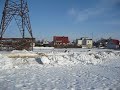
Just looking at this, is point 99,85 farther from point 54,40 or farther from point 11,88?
point 54,40

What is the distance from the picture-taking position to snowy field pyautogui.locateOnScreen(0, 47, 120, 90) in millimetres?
8597

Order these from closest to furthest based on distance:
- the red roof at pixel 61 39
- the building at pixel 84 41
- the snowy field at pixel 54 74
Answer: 1. the snowy field at pixel 54 74
2. the red roof at pixel 61 39
3. the building at pixel 84 41

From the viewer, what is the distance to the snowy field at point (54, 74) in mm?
8597

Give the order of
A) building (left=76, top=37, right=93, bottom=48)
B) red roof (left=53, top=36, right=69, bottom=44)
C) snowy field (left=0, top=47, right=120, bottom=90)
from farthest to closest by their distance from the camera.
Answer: building (left=76, top=37, right=93, bottom=48) → red roof (left=53, top=36, right=69, bottom=44) → snowy field (left=0, top=47, right=120, bottom=90)

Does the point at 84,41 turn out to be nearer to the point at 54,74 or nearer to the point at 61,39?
the point at 61,39

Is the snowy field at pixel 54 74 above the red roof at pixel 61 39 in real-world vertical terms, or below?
below

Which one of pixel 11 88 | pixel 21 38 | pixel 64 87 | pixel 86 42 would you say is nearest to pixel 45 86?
pixel 64 87

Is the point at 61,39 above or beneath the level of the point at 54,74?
above

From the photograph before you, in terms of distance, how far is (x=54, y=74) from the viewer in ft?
39.3

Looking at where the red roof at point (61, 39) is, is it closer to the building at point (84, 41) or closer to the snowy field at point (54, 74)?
the building at point (84, 41)

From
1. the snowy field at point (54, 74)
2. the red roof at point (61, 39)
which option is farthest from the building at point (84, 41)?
the snowy field at point (54, 74)

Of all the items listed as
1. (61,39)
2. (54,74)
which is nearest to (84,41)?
(61,39)

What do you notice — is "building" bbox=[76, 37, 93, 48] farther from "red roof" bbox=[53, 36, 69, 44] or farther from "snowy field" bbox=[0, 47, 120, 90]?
"snowy field" bbox=[0, 47, 120, 90]

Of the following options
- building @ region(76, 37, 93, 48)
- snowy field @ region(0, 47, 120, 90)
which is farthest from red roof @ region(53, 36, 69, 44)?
snowy field @ region(0, 47, 120, 90)
